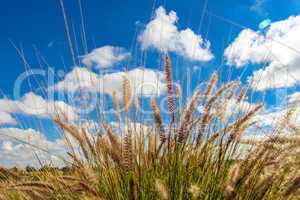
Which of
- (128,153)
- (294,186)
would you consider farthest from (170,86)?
(294,186)

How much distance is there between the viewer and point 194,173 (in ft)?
11.1

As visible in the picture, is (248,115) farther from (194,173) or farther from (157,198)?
(157,198)

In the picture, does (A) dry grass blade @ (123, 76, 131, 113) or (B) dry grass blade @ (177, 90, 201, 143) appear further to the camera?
(A) dry grass blade @ (123, 76, 131, 113)

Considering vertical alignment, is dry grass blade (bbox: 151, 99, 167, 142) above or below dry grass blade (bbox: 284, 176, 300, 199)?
above

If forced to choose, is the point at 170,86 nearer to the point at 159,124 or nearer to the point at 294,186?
the point at 159,124

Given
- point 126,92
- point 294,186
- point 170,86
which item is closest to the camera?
point 294,186

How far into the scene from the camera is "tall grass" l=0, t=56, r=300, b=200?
3016 mm

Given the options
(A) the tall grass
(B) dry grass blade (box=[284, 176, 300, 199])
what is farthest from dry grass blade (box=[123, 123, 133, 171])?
(B) dry grass blade (box=[284, 176, 300, 199])

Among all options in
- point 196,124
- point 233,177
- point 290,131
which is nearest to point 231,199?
point 233,177

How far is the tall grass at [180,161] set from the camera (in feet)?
9.89

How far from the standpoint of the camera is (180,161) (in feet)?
10.6

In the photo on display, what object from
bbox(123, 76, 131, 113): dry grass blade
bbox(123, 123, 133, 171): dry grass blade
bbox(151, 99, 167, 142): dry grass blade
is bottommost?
bbox(123, 123, 133, 171): dry grass blade

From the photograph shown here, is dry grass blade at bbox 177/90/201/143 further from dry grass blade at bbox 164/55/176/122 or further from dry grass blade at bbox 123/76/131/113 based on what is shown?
dry grass blade at bbox 123/76/131/113

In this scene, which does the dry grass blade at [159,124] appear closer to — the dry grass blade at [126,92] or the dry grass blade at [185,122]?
the dry grass blade at [185,122]
